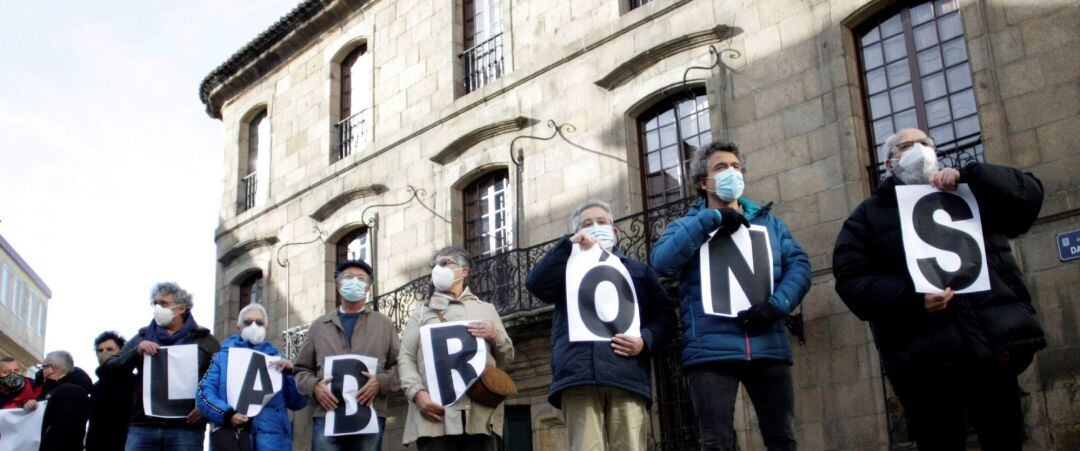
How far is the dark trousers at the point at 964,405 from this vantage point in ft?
16.3

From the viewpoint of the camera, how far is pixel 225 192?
2203 cm

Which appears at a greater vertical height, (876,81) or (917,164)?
(876,81)

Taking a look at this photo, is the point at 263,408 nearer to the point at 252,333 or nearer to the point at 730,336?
the point at 252,333

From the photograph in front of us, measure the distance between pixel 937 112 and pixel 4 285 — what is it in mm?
54658

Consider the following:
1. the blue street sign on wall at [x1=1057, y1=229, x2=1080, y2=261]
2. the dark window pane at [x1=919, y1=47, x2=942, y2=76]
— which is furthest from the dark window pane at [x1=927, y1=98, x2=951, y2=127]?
the blue street sign on wall at [x1=1057, y1=229, x2=1080, y2=261]

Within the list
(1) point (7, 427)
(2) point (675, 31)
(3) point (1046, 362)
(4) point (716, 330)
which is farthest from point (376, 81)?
(4) point (716, 330)

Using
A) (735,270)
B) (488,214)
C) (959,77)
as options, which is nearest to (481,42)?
(488,214)

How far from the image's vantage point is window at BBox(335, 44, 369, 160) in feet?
62.2

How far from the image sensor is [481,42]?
56.0ft

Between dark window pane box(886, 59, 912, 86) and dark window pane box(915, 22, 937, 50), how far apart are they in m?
0.22

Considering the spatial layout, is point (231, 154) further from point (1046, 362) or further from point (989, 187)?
point (989, 187)

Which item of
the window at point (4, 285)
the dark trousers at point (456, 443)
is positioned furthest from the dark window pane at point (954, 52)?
the window at point (4, 285)

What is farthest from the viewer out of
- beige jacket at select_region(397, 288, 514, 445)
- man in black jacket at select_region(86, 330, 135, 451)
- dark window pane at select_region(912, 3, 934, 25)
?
dark window pane at select_region(912, 3, 934, 25)

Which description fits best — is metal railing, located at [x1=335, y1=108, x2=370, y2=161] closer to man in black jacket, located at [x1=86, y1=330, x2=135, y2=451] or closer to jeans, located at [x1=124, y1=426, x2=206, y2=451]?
man in black jacket, located at [x1=86, y1=330, x2=135, y2=451]
